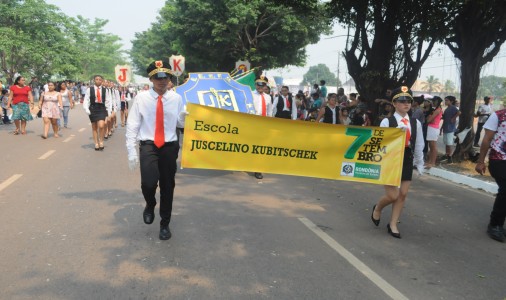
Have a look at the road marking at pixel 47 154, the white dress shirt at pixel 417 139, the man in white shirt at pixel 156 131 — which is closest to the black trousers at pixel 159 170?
the man in white shirt at pixel 156 131

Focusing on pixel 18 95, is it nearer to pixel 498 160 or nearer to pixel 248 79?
pixel 248 79

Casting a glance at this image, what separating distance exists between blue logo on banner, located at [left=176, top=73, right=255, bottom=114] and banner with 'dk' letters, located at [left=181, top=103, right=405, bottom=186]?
12.2 ft

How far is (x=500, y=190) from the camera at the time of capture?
5684mm

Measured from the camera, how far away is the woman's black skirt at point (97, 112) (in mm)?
11727

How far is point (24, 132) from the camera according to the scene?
14.6 metres

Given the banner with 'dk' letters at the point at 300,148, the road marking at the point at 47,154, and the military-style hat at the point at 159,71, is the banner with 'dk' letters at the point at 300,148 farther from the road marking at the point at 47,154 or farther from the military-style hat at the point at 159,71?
the road marking at the point at 47,154

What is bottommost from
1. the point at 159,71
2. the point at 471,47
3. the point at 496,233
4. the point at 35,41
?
the point at 496,233

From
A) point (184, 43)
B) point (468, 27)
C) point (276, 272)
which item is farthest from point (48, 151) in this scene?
point (184, 43)

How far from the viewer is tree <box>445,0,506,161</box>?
1117 cm

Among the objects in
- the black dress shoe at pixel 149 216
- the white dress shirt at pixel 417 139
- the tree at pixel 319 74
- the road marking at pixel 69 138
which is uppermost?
the tree at pixel 319 74

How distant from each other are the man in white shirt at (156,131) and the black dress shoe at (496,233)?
3.98 meters

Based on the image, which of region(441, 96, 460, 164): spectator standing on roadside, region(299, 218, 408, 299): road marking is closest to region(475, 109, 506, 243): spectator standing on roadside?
region(299, 218, 408, 299): road marking

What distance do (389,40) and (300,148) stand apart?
29.8 feet

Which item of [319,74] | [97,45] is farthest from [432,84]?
[97,45]
